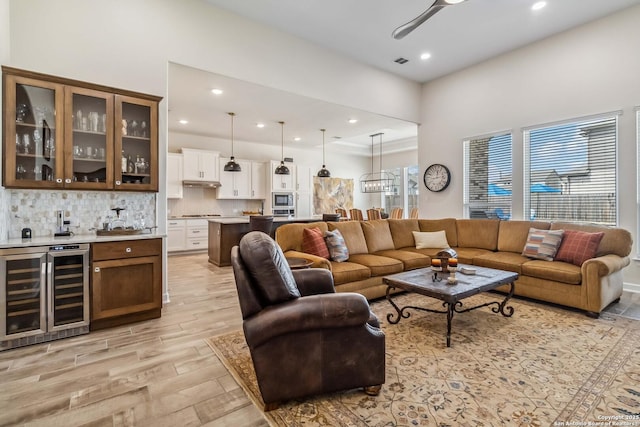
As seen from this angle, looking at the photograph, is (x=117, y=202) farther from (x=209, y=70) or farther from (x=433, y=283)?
(x=433, y=283)

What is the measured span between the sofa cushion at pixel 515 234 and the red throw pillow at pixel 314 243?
2773 mm

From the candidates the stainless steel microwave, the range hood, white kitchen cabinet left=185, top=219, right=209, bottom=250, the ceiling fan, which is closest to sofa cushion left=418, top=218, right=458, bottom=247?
the ceiling fan

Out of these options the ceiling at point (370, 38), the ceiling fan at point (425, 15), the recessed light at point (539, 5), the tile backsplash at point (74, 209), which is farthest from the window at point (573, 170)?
the tile backsplash at point (74, 209)

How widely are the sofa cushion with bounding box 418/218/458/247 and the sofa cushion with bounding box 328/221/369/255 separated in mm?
1427

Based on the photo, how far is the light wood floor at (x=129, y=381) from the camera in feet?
5.49

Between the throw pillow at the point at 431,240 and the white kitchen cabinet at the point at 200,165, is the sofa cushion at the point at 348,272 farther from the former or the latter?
the white kitchen cabinet at the point at 200,165

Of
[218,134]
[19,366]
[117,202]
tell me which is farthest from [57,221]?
[218,134]

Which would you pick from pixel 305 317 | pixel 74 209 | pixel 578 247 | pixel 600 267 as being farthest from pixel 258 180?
pixel 600 267

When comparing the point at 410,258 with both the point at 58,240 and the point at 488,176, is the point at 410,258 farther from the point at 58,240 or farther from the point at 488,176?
the point at 58,240

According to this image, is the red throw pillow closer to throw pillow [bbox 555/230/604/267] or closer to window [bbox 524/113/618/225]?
throw pillow [bbox 555/230/604/267]

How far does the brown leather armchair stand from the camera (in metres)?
1.67

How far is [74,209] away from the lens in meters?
3.12

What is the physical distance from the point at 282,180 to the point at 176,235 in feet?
10.3

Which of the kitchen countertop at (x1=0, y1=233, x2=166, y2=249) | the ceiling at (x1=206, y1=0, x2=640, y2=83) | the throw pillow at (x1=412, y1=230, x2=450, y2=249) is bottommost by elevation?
the throw pillow at (x1=412, y1=230, x2=450, y2=249)
